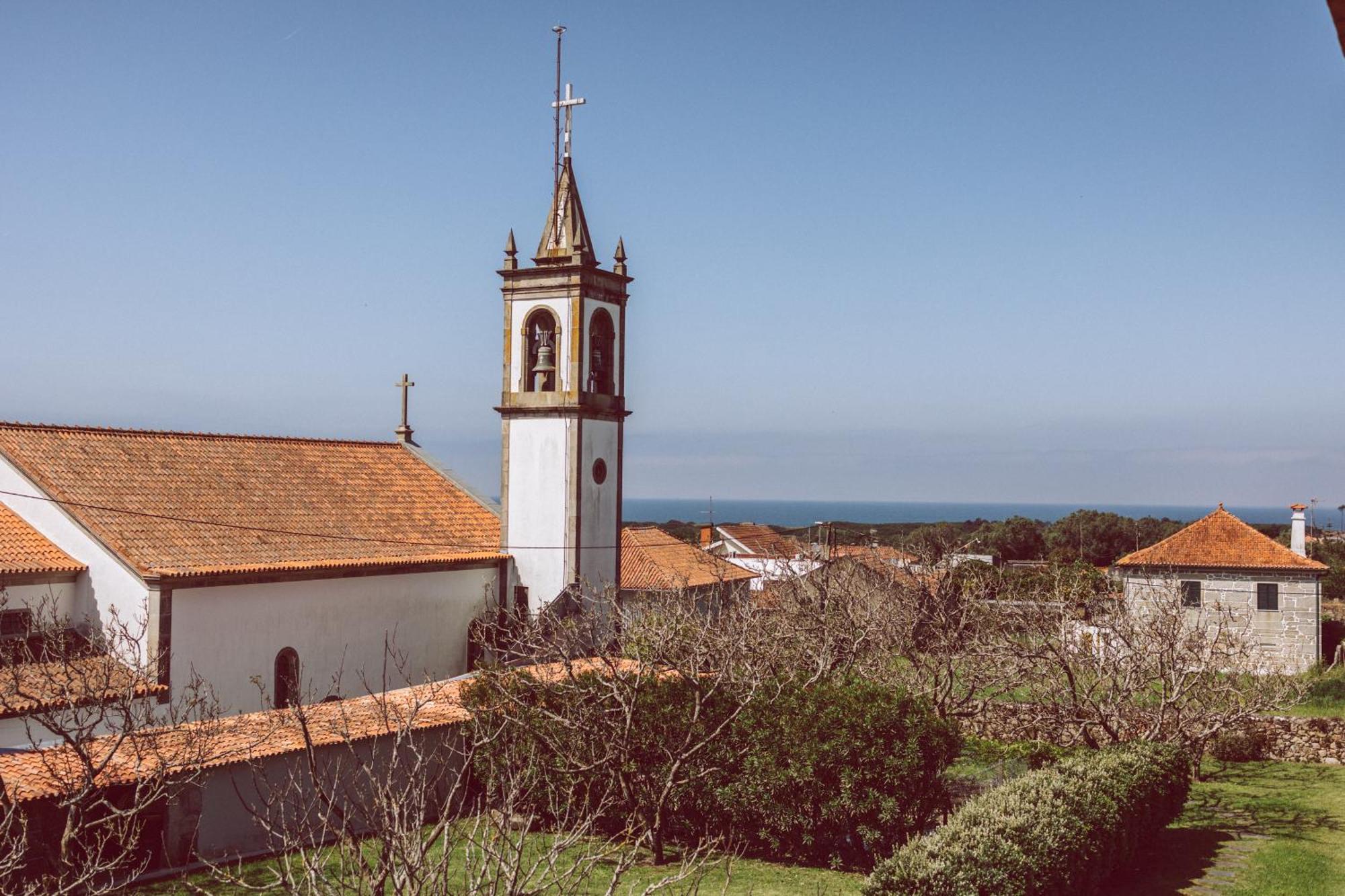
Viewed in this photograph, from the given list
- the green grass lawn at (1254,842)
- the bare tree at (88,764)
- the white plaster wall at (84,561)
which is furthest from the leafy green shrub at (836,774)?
the white plaster wall at (84,561)

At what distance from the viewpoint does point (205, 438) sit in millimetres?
26188

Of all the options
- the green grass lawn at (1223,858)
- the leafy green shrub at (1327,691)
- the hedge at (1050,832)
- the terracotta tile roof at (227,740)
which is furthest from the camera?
the leafy green shrub at (1327,691)

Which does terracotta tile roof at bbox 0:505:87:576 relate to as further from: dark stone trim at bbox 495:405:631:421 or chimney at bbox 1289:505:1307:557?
chimney at bbox 1289:505:1307:557

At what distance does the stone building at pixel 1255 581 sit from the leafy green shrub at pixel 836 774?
23788 mm

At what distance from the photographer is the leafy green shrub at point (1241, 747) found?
26.0 m

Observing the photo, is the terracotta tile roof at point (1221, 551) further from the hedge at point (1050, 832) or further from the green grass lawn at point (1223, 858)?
the hedge at point (1050, 832)

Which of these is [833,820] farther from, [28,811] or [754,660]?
[28,811]

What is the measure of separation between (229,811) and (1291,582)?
34626 mm

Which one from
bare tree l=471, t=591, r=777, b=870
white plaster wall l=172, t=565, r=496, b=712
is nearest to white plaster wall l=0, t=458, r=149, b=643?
white plaster wall l=172, t=565, r=496, b=712

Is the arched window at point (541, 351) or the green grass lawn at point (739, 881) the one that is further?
the arched window at point (541, 351)

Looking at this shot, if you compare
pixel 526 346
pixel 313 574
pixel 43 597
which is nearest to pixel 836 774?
pixel 313 574

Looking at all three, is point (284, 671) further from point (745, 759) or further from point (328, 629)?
point (745, 759)

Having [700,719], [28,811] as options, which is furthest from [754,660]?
[28,811]

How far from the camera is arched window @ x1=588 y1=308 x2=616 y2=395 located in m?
28.9
